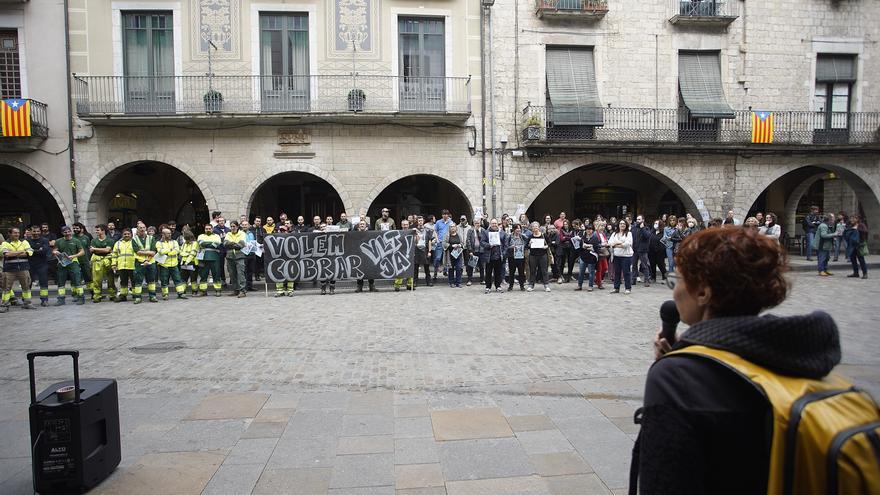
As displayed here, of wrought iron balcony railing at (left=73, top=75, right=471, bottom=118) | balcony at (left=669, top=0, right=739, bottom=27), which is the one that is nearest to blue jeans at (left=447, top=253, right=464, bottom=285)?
wrought iron balcony railing at (left=73, top=75, right=471, bottom=118)

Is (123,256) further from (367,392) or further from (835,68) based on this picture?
(835,68)

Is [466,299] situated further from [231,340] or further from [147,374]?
[147,374]

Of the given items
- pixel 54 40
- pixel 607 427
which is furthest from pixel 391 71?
pixel 607 427

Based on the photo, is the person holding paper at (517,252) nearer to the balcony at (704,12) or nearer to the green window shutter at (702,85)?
the green window shutter at (702,85)

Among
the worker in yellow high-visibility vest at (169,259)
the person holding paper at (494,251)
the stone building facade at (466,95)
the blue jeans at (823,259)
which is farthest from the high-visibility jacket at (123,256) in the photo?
the blue jeans at (823,259)

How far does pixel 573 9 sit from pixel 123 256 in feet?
51.8

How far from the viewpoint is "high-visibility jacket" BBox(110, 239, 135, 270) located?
40.8 feet

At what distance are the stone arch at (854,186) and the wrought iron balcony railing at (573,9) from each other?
859 centimetres

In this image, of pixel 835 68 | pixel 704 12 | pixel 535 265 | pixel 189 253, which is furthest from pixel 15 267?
pixel 835 68

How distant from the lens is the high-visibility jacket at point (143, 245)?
12.6 meters

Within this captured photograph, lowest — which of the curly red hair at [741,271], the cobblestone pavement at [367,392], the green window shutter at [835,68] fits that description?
the cobblestone pavement at [367,392]

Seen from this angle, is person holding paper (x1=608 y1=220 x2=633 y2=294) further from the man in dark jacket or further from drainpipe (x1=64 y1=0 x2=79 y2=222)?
drainpipe (x1=64 y1=0 x2=79 y2=222)

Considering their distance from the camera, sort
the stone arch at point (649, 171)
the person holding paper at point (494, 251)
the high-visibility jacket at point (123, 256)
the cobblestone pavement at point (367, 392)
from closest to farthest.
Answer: the cobblestone pavement at point (367, 392) → the high-visibility jacket at point (123, 256) → the person holding paper at point (494, 251) → the stone arch at point (649, 171)

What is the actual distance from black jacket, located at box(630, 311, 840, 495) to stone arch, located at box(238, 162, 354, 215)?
1695 centimetres
